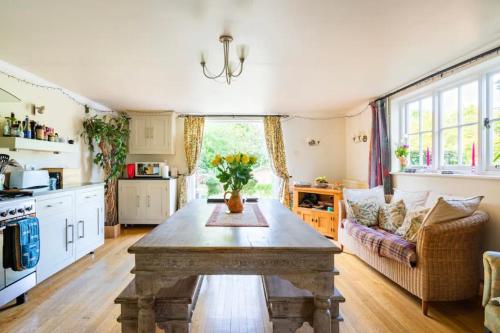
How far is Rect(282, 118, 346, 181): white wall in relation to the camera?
5.32m

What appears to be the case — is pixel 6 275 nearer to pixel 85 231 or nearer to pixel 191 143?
pixel 85 231

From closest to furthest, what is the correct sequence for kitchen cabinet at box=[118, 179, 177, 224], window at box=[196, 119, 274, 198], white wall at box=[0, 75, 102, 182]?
1. white wall at box=[0, 75, 102, 182]
2. kitchen cabinet at box=[118, 179, 177, 224]
3. window at box=[196, 119, 274, 198]

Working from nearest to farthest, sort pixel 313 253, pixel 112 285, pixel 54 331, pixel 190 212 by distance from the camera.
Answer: pixel 313 253, pixel 54 331, pixel 190 212, pixel 112 285

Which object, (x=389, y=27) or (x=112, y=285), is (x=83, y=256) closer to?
(x=112, y=285)

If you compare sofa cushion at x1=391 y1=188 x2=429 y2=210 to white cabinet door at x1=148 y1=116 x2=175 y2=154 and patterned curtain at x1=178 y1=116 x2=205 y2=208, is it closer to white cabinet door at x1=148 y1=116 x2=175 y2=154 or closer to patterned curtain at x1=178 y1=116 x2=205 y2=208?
patterned curtain at x1=178 y1=116 x2=205 y2=208

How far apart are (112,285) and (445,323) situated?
2.93 meters

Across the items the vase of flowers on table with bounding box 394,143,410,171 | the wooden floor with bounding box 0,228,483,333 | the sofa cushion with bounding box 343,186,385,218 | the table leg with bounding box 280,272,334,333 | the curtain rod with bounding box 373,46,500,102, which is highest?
the curtain rod with bounding box 373,46,500,102

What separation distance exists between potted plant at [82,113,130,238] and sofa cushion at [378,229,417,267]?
3.98 metres

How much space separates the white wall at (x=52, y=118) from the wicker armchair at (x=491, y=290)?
426 cm

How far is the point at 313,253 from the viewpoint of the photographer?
1294 mm

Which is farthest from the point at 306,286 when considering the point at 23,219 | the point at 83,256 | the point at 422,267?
the point at 83,256

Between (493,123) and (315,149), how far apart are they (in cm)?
300

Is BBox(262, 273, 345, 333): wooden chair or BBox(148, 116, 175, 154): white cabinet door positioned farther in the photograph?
BBox(148, 116, 175, 154): white cabinet door

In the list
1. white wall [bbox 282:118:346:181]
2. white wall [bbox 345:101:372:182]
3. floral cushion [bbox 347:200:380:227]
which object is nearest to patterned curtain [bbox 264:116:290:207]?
white wall [bbox 282:118:346:181]
